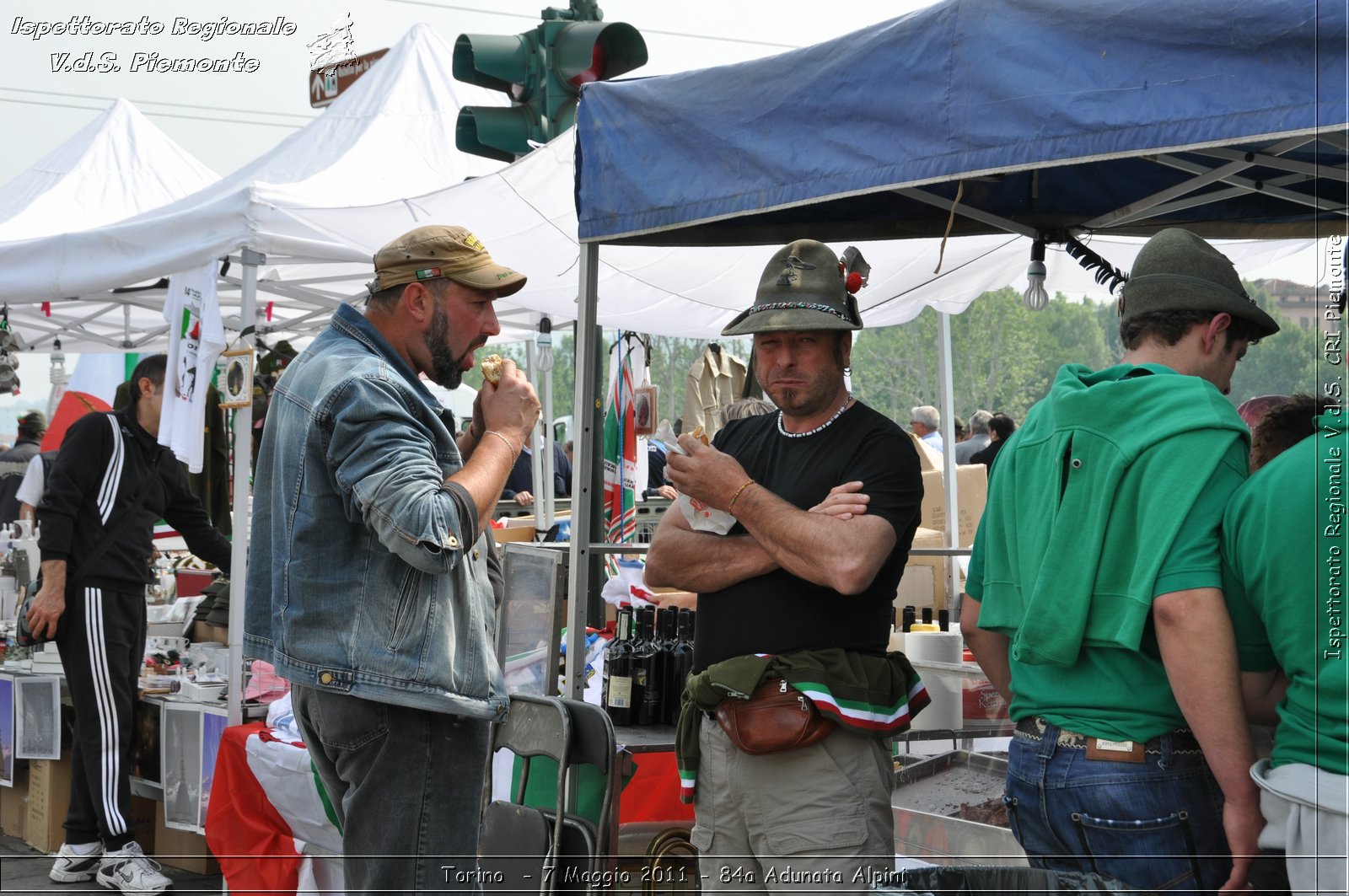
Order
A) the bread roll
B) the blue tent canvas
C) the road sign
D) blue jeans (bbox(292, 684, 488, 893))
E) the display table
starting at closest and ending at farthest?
1. the blue tent canvas
2. blue jeans (bbox(292, 684, 488, 893))
3. the bread roll
4. the display table
5. the road sign

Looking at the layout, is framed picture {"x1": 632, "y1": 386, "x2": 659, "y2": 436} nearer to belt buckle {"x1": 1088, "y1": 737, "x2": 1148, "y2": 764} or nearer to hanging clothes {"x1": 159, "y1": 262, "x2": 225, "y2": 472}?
hanging clothes {"x1": 159, "y1": 262, "x2": 225, "y2": 472}

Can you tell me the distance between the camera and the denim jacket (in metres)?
2.35

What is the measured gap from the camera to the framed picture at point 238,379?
215 inches

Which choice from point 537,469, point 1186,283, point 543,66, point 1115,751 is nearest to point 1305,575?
point 1115,751

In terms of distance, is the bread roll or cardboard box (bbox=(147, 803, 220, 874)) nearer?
the bread roll

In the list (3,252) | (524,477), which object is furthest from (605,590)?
(524,477)

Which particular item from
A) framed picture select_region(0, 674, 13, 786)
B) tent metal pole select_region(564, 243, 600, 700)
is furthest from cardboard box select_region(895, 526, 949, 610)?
framed picture select_region(0, 674, 13, 786)

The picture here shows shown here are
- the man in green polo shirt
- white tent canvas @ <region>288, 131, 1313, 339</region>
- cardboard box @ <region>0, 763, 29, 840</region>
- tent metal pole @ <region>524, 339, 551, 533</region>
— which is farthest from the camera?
tent metal pole @ <region>524, 339, 551, 533</region>

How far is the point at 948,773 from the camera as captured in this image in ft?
12.2

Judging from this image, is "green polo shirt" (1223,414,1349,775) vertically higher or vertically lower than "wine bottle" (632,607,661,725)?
higher

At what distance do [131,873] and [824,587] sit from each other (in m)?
4.23

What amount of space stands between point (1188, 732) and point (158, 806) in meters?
5.26

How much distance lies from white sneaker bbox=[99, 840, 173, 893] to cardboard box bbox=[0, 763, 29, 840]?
1.30m

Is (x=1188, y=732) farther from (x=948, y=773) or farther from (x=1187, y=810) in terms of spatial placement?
(x=948, y=773)
